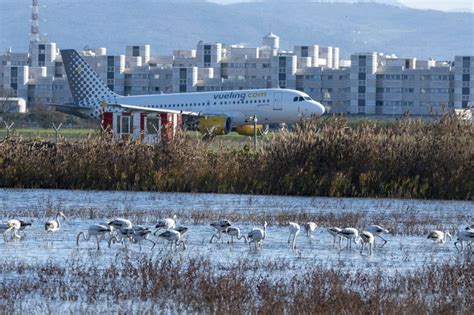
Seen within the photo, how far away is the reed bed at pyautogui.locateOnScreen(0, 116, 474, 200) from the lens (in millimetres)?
34875

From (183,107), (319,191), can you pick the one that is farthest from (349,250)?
(183,107)

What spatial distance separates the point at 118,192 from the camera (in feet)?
116

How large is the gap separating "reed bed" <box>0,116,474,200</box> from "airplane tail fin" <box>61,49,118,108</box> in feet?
121

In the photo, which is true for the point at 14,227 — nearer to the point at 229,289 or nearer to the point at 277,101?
the point at 229,289

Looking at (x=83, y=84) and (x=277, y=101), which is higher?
(x=83, y=84)

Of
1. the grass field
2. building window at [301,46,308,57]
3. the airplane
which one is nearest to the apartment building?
building window at [301,46,308,57]

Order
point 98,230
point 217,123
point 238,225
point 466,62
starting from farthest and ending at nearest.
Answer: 1. point 466,62
2. point 217,123
3. point 238,225
4. point 98,230

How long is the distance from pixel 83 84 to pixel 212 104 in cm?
743

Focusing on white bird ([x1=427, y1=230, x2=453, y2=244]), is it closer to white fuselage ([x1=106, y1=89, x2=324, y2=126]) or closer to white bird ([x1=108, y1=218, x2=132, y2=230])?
white bird ([x1=108, y1=218, x2=132, y2=230])

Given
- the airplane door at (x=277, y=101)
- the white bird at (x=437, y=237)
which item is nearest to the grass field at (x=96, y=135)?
the airplane door at (x=277, y=101)

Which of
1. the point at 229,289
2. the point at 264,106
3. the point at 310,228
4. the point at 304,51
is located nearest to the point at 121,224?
the point at 310,228

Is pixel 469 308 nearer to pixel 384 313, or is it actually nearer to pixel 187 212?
pixel 384 313

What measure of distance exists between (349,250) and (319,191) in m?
12.9

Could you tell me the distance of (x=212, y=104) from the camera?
72.1 meters
